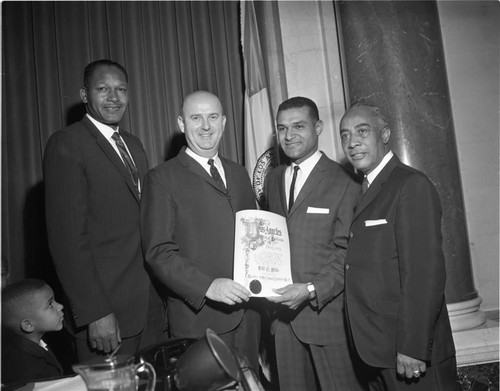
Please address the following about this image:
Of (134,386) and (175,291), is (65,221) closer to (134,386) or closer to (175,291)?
(175,291)

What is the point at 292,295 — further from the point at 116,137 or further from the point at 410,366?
the point at 116,137

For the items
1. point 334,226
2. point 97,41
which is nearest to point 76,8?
point 97,41

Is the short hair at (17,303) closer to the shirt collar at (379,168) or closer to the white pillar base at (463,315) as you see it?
the shirt collar at (379,168)

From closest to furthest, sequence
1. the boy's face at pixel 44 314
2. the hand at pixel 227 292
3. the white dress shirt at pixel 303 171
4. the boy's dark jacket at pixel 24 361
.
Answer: the boy's dark jacket at pixel 24 361 < the hand at pixel 227 292 < the boy's face at pixel 44 314 < the white dress shirt at pixel 303 171

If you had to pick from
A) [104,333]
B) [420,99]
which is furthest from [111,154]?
[420,99]

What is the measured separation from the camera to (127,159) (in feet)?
7.80

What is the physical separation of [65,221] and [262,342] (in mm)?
1351

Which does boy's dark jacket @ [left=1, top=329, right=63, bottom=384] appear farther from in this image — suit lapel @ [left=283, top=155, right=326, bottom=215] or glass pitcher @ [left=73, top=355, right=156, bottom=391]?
suit lapel @ [left=283, top=155, right=326, bottom=215]

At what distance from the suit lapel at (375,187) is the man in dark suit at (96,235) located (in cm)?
102

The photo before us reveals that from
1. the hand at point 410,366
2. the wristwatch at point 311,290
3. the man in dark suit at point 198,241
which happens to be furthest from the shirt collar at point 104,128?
the hand at point 410,366

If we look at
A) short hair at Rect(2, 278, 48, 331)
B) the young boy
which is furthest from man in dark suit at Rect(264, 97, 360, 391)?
short hair at Rect(2, 278, 48, 331)

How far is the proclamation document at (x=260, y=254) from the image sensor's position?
6.73ft

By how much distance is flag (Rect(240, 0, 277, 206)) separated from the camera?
356 cm

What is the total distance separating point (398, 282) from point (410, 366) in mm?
330
